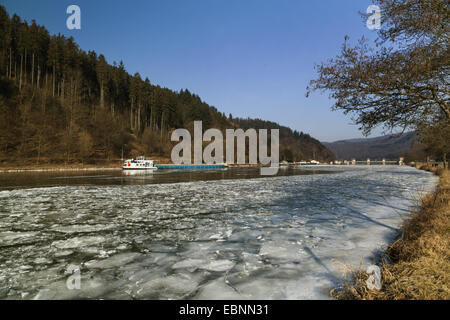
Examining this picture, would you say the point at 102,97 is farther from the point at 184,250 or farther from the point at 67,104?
the point at 184,250

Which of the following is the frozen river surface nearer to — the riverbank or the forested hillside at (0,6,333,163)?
the riverbank

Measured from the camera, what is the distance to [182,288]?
2.82 meters

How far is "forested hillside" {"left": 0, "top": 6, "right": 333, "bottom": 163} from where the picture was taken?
148 feet

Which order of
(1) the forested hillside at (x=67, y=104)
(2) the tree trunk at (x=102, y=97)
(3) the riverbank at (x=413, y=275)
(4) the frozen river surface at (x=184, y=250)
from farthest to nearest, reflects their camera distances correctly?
(2) the tree trunk at (x=102, y=97), (1) the forested hillside at (x=67, y=104), (4) the frozen river surface at (x=184, y=250), (3) the riverbank at (x=413, y=275)

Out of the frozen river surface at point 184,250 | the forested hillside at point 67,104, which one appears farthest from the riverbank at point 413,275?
the forested hillside at point 67,104

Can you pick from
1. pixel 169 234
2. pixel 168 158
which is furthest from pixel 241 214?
pixel 168 158

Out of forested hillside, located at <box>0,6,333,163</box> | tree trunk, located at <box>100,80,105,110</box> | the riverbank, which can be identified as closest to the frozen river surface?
the riverbank

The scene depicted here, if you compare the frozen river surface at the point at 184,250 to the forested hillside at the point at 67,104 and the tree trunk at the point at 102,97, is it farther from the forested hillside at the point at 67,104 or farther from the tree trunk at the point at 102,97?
the tree trunk at the point at 102,97

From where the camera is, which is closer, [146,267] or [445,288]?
[445,288]

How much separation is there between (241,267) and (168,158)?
237 feet

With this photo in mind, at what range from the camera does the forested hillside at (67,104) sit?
45.1m

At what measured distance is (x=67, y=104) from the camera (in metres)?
58.1

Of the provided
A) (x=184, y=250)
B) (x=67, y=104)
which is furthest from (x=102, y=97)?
(x=184, y=250)
